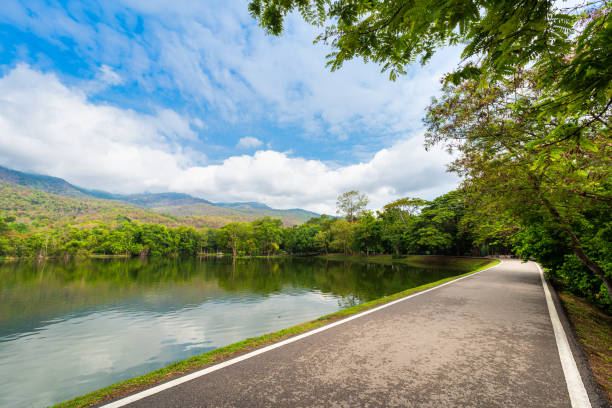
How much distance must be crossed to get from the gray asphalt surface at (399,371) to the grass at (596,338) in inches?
16.2

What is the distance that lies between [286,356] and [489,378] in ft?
9.27

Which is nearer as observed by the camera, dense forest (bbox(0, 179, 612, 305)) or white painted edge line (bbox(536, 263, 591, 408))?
white painted edge line (bbox(536, 263, 591, 408))

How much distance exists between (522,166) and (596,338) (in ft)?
12.5

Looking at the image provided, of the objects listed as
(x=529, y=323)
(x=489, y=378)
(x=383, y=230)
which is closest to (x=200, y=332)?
(x=489, y=378)

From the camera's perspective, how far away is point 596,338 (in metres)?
4.96

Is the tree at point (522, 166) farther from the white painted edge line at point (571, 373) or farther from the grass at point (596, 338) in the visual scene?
the white painted edge line at point (571, 373)

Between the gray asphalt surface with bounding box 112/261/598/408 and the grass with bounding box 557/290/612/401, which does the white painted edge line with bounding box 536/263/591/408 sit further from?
the grass with bounding box 557/290/612/401

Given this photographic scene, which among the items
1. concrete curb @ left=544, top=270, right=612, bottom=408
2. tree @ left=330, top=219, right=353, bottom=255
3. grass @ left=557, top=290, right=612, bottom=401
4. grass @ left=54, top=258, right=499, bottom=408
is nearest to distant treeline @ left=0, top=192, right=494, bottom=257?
tree @ left=330, top=219, right=353, bottom=255

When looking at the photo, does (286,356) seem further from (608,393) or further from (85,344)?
(85,344)

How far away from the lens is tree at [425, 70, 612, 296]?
14.6 ft

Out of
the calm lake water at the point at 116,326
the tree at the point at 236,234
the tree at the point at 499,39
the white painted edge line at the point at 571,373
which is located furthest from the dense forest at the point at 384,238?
the calm lake water at the point at 116,326

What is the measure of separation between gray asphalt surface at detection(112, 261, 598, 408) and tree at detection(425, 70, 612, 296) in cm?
274

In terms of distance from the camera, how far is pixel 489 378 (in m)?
3.21

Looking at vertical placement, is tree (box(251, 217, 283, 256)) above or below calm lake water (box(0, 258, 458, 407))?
above
